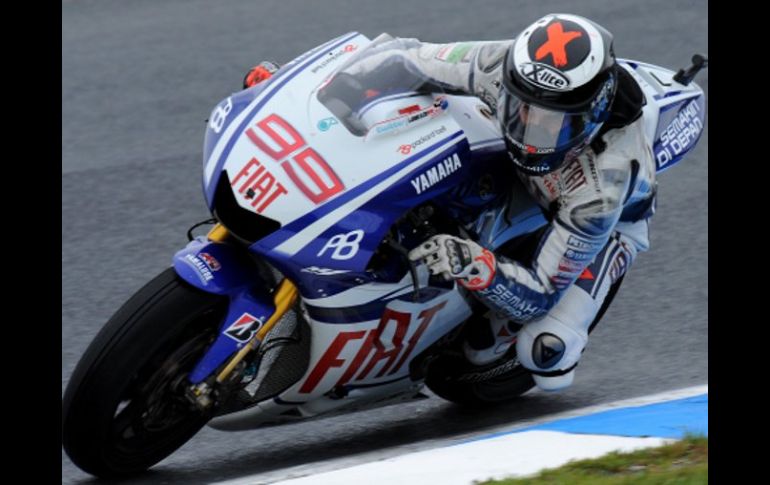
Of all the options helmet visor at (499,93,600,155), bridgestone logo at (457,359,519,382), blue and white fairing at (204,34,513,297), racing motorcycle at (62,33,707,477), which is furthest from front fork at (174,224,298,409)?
bridgestone logo at (457,359,519,382)

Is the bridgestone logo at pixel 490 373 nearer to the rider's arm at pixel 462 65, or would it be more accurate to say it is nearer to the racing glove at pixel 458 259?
the racing glove at pixel 458 259

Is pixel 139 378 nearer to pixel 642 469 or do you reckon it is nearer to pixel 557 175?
Result: pixel 557 175

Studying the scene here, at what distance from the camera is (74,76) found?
924cm

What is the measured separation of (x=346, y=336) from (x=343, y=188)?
528mm

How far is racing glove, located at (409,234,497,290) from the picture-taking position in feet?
15.0

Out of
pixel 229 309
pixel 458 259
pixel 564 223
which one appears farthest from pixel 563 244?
pixel 229 309

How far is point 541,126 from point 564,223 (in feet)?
1.27

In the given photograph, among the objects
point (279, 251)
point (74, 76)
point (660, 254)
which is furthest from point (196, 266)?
point (74, 76)

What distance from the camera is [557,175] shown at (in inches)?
186

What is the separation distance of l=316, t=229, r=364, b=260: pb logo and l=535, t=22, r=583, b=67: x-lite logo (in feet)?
2.45

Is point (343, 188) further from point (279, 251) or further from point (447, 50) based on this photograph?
point (447, 50)

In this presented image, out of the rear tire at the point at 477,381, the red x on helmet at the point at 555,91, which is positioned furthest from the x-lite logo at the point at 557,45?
the rear tire at the point at 477,381
